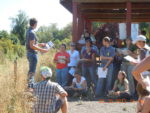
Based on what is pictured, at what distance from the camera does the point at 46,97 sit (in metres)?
6.38

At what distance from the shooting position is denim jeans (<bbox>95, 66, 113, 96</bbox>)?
10.9 m

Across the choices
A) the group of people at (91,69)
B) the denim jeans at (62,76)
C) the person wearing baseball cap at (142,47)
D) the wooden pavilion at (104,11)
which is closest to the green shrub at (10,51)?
the wooden pavilion at (104,11)

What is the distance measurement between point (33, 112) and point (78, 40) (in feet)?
24.0

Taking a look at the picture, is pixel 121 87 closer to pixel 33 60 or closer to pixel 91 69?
pixel 91 69

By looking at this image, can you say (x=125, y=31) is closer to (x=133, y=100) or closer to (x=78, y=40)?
(x=78, y=40)

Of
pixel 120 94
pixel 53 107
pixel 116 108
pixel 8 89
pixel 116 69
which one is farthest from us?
pixel 116 69

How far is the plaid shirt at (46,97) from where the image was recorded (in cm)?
639

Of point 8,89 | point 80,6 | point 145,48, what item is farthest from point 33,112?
point 80,6

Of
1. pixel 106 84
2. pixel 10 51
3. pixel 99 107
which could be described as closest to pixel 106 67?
pixel 106 84

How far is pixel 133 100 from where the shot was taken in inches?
394

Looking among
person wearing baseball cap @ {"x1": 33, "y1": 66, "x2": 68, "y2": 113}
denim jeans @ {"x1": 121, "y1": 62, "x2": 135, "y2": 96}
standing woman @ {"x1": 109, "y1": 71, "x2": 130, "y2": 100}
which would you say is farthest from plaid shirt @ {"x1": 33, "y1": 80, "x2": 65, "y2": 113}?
denim jeans @ {"x1": 121, "y1": 62, "x2": 135, "y2": 96}

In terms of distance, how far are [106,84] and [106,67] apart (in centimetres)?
64

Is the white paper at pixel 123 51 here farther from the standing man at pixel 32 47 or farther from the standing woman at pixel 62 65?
the standing man at pixel 32 47

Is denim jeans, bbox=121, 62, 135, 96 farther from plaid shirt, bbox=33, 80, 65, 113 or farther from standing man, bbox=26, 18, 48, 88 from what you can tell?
plaid shirt, bbox=33, 80, 65, 113
